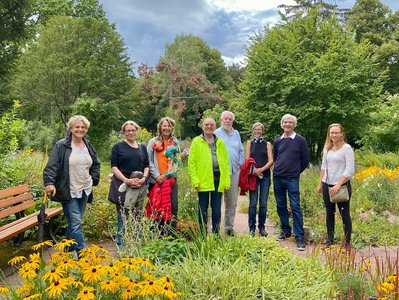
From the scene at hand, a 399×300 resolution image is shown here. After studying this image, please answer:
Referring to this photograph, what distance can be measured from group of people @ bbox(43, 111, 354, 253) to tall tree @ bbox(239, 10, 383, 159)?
294 inches

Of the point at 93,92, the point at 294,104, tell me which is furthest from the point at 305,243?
the point at 93,92

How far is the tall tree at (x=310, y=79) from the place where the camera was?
12.5 m

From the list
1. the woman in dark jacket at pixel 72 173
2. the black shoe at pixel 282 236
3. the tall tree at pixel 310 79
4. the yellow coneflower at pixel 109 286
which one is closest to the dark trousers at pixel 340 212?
the black shoe at pixel 282 236

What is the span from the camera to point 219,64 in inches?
1711

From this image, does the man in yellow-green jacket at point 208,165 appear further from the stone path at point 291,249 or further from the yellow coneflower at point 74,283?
the yellow coneflower at point 74,283

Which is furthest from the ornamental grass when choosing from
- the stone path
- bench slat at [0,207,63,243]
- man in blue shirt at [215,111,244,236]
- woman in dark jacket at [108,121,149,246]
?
man in blue shirt at [215,111,244,236]

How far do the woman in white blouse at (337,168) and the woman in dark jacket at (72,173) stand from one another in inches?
119

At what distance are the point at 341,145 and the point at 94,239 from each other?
375cm

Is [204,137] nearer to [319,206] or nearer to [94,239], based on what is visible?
[94,239]

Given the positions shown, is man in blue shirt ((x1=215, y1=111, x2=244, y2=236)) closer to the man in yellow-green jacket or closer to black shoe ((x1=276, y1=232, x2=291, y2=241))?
the man in yellow-green jacket

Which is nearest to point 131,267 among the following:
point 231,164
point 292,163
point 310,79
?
point 231,164

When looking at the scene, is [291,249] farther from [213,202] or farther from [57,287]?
[57,287]

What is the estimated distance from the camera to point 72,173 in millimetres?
4316

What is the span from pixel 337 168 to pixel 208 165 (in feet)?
5.49
